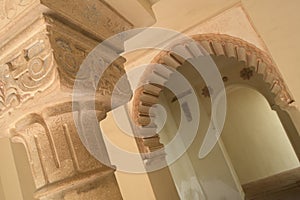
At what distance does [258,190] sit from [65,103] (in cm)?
553

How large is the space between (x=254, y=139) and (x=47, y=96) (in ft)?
22.8

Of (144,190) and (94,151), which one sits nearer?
(94,151)

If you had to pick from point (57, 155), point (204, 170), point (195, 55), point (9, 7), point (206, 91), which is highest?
point (206, 91)

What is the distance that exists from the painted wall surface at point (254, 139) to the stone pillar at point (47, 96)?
6404 mm

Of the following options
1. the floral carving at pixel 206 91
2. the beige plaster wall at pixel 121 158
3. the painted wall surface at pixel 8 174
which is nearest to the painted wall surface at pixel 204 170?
the floral carving at pixel 206 91

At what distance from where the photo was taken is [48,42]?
0.67 meters

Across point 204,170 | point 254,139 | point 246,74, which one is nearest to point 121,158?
point 204,170

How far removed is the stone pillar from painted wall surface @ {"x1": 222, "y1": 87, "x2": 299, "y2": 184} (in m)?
6.40

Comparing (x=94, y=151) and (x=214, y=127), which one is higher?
(x=214, y=127)

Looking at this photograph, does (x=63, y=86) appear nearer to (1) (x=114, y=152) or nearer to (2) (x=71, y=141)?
(2) (x=71, y=141)

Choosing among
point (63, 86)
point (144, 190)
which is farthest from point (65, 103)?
point (144, 190)

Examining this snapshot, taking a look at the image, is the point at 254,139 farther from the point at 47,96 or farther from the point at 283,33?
the point at 47,96

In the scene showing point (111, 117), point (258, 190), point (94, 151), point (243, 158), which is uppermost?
point (111, 117)

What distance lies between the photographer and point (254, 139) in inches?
273
